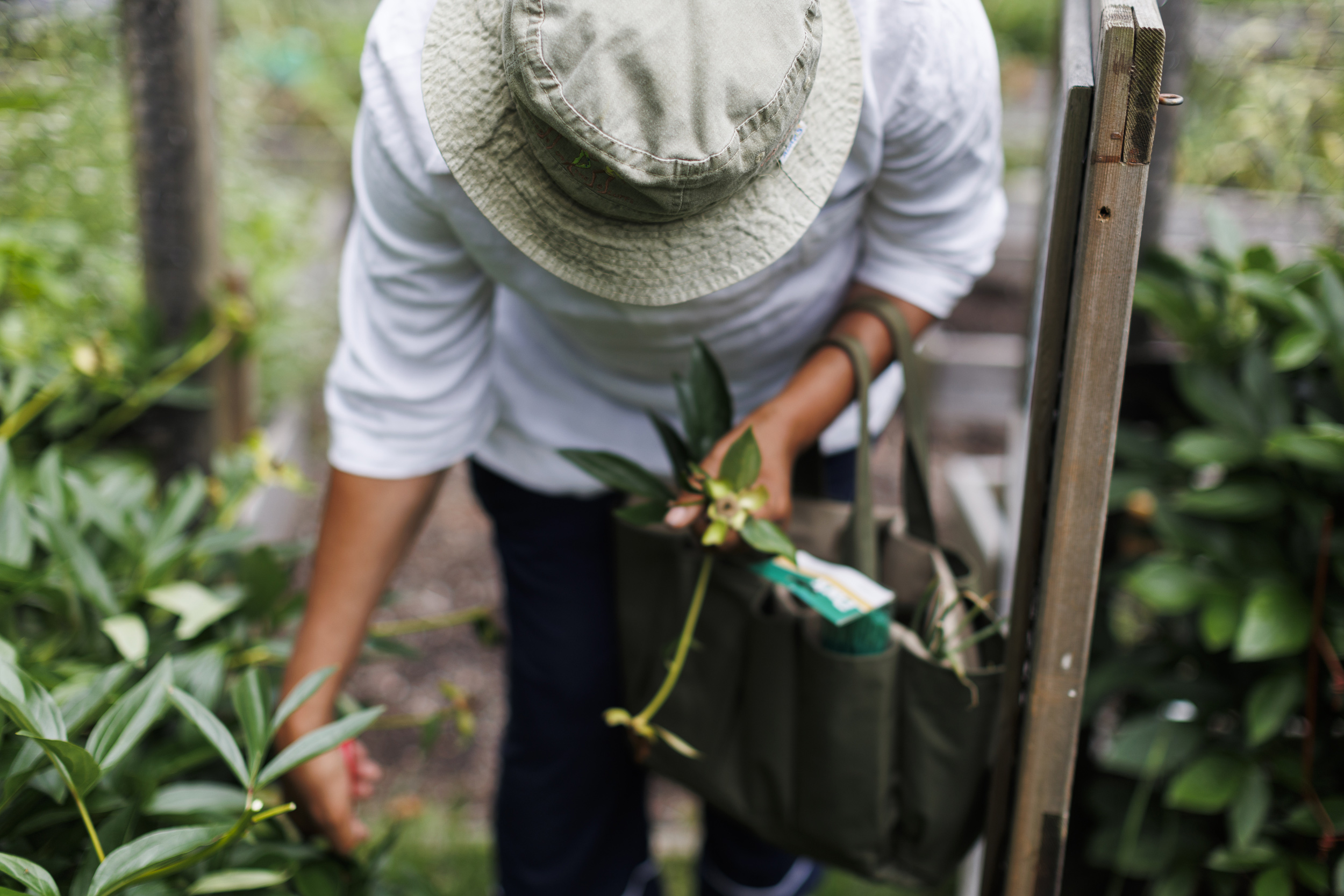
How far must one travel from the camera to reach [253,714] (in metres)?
1.00

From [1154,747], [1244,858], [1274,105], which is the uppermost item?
[1274,105]

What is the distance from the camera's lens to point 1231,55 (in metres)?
3.06

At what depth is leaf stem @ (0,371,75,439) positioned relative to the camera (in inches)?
67.7

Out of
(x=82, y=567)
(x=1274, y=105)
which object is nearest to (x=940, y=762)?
(x=82, y=567)

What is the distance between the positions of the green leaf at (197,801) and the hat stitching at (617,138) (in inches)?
30.1

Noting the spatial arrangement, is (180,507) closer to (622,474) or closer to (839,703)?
(622,474)

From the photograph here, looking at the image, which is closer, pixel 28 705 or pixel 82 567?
pixel 28 705

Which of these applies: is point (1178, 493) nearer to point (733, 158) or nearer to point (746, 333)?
point (746, 333)

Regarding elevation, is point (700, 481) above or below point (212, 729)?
above

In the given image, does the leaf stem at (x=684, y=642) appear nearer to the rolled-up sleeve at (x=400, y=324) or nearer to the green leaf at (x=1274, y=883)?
the rolled-up sleeve at (x=400, y=324)

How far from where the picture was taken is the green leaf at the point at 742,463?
3.26 feet

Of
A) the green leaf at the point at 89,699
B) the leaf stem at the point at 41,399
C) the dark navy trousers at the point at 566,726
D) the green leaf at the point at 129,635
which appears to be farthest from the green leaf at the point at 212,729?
the leaf stem at the point at 41,399

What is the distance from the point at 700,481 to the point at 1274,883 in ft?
3.45

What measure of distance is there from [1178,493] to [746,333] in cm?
92
